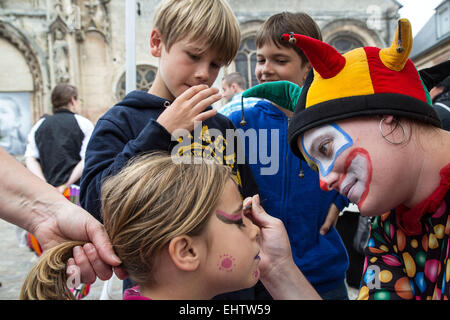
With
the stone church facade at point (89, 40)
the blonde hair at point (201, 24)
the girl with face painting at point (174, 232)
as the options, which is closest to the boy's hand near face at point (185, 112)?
the girl with face painting at point (174, 232)

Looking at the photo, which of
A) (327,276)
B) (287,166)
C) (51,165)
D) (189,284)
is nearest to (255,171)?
(287,166)

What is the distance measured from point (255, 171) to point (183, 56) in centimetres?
67

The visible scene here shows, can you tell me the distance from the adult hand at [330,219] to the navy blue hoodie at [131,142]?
1.50 feet

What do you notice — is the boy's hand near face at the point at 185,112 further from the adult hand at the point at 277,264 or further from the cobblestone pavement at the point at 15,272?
the cobblestone pavement at the point at 15,272

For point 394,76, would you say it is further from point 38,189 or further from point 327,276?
point 38,189

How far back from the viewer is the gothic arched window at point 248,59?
1328 cm

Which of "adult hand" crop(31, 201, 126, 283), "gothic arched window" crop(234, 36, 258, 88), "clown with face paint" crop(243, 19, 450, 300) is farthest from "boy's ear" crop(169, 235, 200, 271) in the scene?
"gothic arched window" crop(234, 36, 258, 88)

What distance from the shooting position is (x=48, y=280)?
3.08 feet

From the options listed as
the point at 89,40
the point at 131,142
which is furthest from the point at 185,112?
the point at 89,40

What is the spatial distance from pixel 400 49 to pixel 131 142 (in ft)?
2.91

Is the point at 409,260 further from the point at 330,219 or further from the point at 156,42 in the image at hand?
the point at 156,42

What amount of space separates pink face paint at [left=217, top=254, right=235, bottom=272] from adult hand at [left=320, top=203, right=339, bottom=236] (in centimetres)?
86

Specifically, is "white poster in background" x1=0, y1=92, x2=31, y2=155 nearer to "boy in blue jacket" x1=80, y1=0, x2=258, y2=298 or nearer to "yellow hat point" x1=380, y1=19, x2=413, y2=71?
"boy in blue jacket" x1=80, y1=0, x2=258, y2=298

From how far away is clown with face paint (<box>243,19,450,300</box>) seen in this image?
106 centimetres
